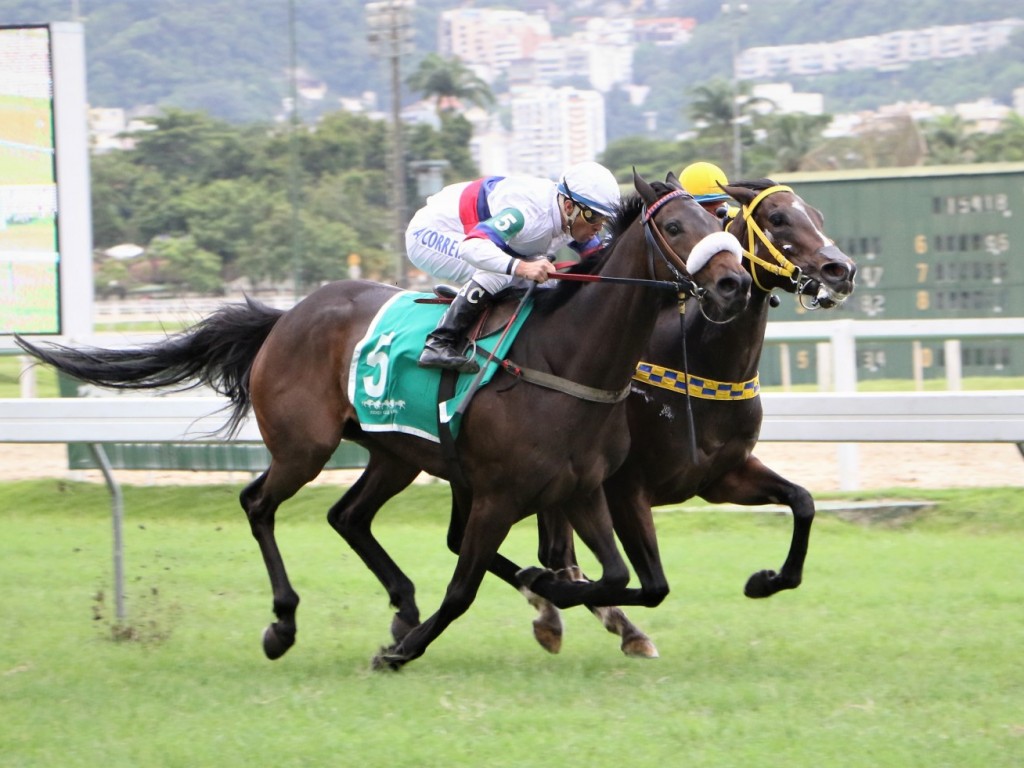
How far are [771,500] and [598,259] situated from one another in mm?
1221

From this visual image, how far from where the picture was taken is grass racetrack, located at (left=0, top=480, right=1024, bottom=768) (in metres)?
4.04

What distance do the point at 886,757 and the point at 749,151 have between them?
181 ft

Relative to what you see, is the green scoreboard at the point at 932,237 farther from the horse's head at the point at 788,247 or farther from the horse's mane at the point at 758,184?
the horse's head at the point at 788,247

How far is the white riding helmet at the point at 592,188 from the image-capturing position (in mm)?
4934

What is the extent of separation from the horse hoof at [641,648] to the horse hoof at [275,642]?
1297 millimetres

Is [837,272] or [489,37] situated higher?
[489,37]

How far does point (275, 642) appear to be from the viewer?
5348 mm

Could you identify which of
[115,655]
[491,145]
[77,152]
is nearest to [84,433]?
[115,655]

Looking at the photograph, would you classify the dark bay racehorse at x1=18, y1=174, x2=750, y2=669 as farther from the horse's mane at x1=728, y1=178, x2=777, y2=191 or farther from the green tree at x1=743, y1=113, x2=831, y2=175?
the green tree at x1=743, y1=113, x2=831, y2=175

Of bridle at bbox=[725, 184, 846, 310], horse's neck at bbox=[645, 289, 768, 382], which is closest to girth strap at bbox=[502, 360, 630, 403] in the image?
horse's neck at bbox=[645, 289, 768, 382]

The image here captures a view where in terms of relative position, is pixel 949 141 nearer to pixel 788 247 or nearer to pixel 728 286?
pixel 788 247

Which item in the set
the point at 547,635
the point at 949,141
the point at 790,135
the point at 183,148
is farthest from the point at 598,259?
the point at 183,148

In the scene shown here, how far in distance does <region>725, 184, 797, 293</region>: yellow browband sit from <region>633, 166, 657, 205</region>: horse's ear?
1.87ft

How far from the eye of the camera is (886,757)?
3811mm
